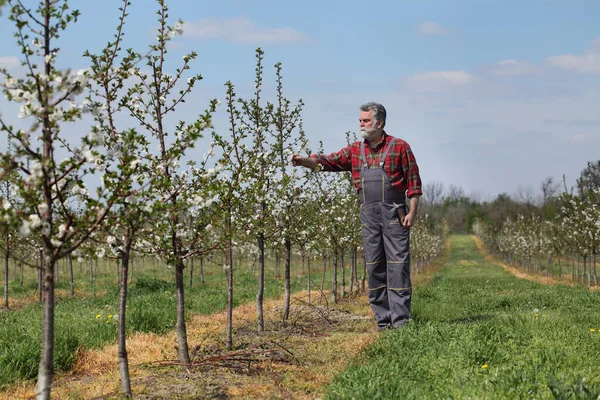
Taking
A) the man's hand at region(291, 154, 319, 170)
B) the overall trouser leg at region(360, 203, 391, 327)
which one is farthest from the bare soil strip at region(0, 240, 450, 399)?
the man's hand at region(291, 154, 319, 170)

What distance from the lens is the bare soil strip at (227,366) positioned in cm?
506

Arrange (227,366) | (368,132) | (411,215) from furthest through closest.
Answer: (368,132), (411,215), (227,366)

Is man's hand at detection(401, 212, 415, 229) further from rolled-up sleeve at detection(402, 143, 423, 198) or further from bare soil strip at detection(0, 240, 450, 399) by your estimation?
bare soil strip at detection(0, 240, 450, 399)

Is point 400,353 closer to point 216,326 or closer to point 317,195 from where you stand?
point 216,326

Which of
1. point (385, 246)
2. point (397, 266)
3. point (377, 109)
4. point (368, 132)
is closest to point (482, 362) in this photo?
point (397, 266)

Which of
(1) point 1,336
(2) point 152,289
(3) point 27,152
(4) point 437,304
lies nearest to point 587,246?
(4) point 437,304

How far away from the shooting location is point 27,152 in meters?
3.66

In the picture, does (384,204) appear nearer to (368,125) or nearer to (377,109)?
(368,125)

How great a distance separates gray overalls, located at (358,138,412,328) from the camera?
734cm

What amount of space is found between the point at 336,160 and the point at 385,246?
1.42m

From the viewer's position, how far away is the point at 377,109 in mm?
7504

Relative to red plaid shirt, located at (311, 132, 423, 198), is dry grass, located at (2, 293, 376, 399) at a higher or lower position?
lower

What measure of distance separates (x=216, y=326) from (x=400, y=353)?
15.7 ft

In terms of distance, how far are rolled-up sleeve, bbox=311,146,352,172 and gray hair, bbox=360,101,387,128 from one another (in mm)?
638
